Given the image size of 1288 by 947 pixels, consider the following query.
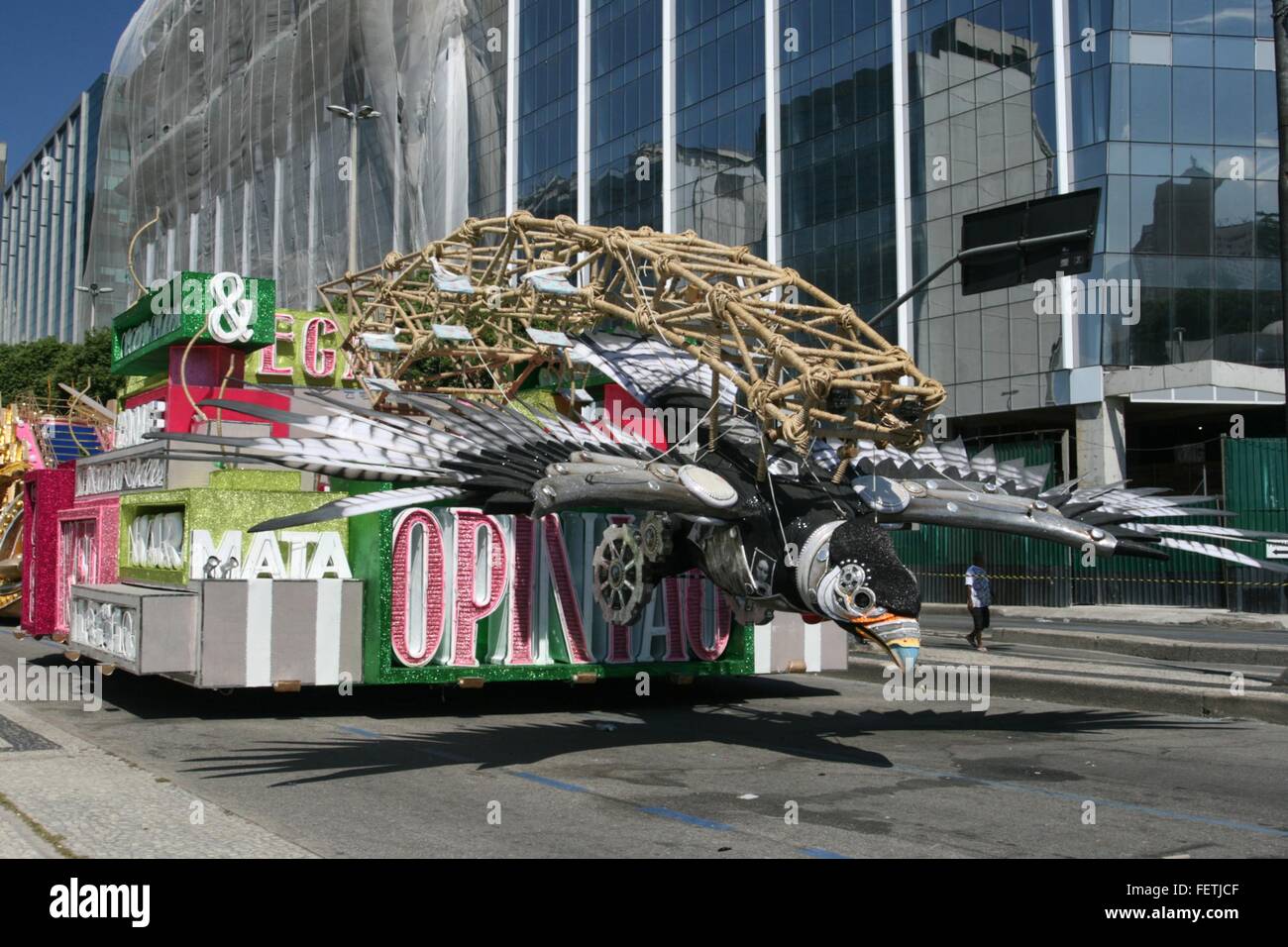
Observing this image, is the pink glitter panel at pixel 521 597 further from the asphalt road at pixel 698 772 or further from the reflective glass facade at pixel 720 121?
the reflective glass facade at pixel 720 121

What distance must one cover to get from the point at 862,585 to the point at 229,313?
10879 millimetres

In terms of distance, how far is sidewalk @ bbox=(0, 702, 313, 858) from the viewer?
7.44m

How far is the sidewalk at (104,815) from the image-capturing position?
7438 millimetres

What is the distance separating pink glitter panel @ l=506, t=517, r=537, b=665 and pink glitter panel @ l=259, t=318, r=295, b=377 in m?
7.80

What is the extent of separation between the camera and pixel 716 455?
41.2ft

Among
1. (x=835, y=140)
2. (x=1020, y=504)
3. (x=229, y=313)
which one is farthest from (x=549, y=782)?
(x=835, y=140)

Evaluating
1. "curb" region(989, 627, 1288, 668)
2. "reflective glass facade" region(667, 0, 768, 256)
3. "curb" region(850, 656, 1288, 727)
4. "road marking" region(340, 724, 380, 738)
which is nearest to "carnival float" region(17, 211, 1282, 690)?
"road marking" region(340, 724, 380, 738)

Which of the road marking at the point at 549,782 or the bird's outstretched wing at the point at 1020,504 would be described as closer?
the road marking at the point at 549,782

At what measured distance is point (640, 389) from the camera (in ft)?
47.6

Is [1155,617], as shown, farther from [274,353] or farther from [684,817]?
[684,817]

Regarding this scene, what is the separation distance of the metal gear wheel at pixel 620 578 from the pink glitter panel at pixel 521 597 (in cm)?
74

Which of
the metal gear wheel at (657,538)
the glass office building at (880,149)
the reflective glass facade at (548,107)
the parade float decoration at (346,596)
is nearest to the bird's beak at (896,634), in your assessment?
the parade float decoration at (346,596)

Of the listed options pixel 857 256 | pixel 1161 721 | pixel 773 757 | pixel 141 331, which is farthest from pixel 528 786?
pixel 857 256

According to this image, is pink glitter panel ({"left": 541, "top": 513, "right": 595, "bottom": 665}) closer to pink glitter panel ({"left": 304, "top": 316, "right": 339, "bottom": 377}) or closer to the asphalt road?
the asphalt road
